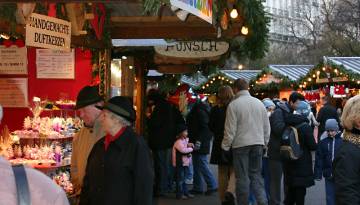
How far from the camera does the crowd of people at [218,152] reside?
4.23 m

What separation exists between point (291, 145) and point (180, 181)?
3543 mm

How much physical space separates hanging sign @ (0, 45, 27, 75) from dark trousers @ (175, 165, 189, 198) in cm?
338

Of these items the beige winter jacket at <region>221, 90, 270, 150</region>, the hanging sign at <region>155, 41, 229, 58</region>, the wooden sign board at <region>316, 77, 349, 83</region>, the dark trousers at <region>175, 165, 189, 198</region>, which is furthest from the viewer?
the wooden sign board at <region>316, 77, 349, 83</region>

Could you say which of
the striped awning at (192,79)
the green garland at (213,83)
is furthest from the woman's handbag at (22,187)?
the green garland at (213,83)

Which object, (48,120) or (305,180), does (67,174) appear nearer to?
(48,120)

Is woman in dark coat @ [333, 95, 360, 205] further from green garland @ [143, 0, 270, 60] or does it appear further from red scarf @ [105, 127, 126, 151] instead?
green garland @ [143, 0, 270, 60]

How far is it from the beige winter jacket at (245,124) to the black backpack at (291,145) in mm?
311

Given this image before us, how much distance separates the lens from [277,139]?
8.35m

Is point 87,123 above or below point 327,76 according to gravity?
below

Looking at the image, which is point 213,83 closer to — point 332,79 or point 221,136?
point 332,79

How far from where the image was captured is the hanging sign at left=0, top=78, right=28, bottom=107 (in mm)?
9148

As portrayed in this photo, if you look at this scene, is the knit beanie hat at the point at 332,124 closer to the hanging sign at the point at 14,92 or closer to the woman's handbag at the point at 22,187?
the hanging sign at the point at 14,92

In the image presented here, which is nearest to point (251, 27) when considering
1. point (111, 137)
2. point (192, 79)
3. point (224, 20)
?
point (224, 20)

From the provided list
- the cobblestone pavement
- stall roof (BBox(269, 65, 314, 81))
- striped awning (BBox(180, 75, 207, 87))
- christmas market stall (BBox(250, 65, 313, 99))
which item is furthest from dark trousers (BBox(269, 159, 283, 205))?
stall roof (BBox(269, 65, 314, 81))
